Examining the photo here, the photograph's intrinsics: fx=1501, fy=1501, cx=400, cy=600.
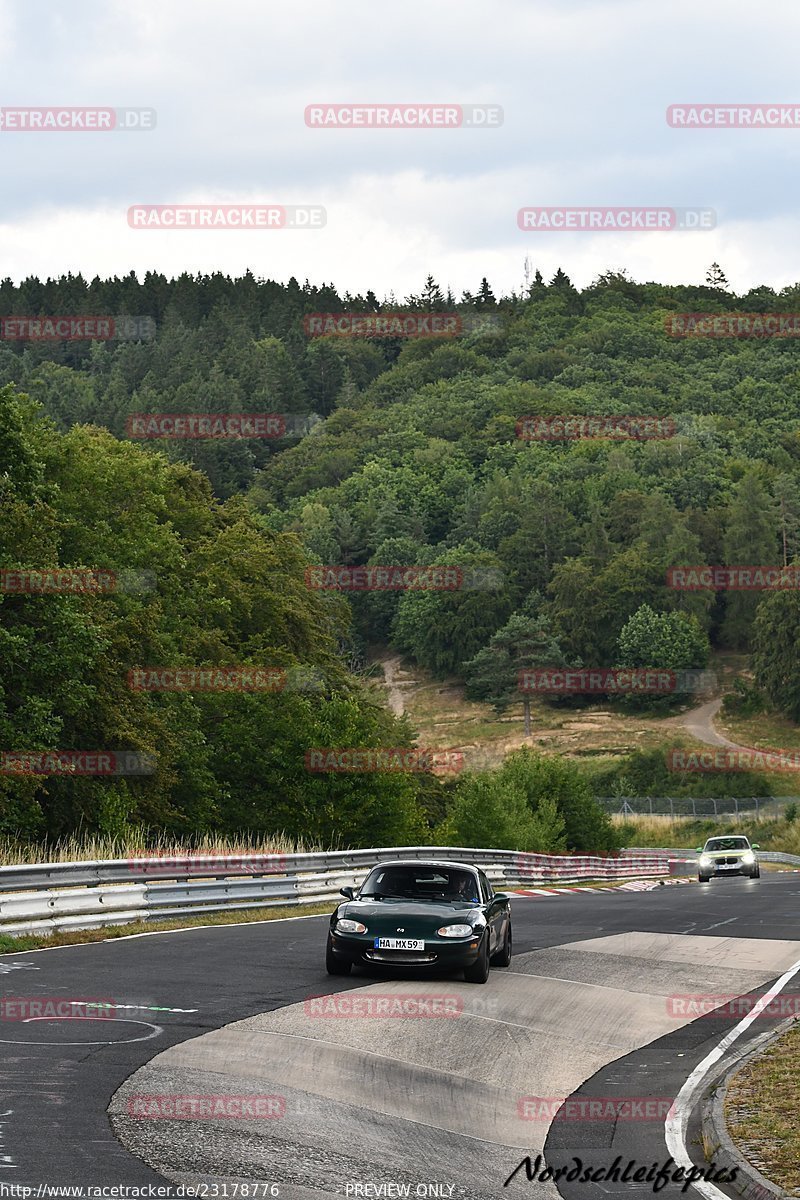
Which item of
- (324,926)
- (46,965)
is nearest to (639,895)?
(324,926)

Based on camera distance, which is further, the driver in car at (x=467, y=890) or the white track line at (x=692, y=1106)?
the driver in car at (x=467, y=890)

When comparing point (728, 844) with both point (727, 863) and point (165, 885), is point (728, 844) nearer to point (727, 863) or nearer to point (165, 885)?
point (727, 863)

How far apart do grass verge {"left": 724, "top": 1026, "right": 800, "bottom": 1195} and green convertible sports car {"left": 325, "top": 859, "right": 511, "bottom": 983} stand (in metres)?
4.04

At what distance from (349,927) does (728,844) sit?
33.4 m

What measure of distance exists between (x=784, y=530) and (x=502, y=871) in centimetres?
14741

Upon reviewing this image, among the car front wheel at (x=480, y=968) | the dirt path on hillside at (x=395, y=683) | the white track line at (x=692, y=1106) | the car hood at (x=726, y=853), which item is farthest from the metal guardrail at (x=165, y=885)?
the dirt path on hillside at (x=395, y=683)

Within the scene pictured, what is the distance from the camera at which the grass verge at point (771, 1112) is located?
8.00 metres

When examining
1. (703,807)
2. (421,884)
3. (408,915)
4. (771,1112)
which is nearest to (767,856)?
(703,807)

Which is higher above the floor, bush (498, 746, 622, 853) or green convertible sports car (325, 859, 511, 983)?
green convertible sports car (325, 859, 511, 983)

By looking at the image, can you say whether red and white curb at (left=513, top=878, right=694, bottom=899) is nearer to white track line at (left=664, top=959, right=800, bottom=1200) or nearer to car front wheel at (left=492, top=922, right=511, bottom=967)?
car front wheel at (left=492, top=922, right=511, bottom=967)

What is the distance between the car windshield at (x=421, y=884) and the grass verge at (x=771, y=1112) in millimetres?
4818

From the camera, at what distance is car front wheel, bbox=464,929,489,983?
1541 cm

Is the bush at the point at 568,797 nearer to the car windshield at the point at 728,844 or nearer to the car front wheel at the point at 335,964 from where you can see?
the car windshield at the point at 728,844

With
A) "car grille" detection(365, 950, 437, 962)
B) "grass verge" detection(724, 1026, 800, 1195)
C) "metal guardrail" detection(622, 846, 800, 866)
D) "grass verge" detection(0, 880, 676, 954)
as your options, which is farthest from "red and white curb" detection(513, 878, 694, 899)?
"grass verge" detection(724, 1026, 800, 1195)
